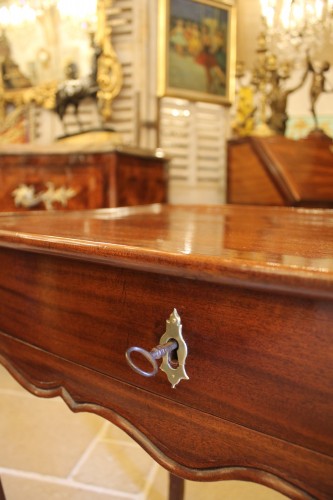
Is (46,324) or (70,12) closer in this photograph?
(46,324)

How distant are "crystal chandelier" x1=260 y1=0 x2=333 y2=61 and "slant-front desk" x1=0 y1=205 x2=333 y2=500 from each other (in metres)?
2.38

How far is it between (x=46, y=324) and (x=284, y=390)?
0.96ft

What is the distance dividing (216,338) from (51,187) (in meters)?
1.29

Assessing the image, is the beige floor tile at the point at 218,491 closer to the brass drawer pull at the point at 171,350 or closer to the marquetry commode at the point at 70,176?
the brass drawer pull at the point at 171,350

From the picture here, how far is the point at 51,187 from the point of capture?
1.50 meters

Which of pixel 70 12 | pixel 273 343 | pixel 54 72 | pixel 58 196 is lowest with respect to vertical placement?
pixel 273 343

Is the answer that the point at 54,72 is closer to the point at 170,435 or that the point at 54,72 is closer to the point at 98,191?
the point at 98,191

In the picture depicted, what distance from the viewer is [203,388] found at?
0.35m

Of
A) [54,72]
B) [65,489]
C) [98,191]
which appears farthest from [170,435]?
[54,72]

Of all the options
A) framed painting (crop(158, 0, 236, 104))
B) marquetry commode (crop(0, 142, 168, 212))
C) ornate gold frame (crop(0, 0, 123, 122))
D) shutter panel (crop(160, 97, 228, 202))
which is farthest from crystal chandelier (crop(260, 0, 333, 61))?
marquetry commode (crop(0, 142, 168, 212))

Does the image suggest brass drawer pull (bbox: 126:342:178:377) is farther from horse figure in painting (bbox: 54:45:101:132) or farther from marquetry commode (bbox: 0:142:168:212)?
horse figure in painting (bbox: 54:45:101:132)

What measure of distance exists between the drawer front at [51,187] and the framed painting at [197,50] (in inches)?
47.2

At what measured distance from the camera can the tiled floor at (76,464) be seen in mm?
926

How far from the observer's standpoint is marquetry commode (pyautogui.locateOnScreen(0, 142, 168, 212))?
56.7 inches
